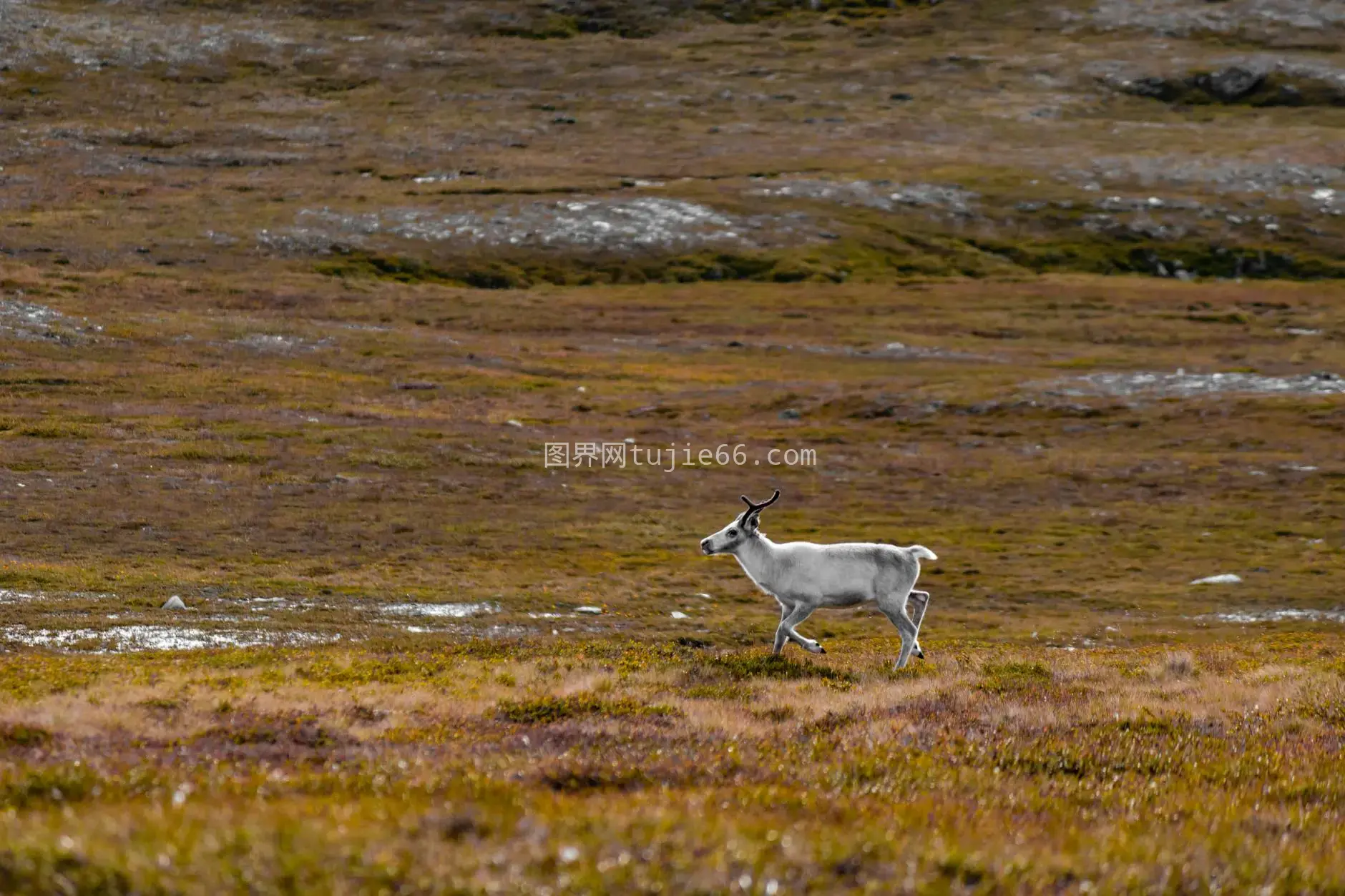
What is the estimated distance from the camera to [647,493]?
4853 centimetres

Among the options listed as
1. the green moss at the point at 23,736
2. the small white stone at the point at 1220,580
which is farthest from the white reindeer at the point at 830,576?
the small white stone at the point at 1220,580

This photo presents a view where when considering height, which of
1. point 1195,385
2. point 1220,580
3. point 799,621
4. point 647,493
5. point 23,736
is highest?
point 23,736

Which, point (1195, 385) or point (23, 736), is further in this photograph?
point (1195, 385)

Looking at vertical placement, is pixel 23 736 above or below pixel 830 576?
above

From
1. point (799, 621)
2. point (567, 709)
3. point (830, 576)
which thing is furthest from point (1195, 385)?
point (567, 709)

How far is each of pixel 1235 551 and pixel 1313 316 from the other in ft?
215

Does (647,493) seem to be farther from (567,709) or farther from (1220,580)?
(567,709)

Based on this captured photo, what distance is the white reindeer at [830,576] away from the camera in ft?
67.9

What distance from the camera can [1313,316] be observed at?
98.6m

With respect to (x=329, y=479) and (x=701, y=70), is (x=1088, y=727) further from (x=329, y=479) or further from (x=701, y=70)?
(x=701, y=70)

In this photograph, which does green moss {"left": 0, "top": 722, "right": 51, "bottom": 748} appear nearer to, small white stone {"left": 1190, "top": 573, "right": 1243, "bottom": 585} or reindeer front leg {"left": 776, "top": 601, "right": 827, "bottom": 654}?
reindeer front leg {"left": 776, "top": 601, "right": 827, "bottom": 654}

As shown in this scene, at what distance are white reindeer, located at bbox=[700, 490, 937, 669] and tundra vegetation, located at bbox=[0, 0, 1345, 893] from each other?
1.54m

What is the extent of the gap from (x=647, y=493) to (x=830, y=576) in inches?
1105

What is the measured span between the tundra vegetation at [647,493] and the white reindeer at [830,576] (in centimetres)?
154
